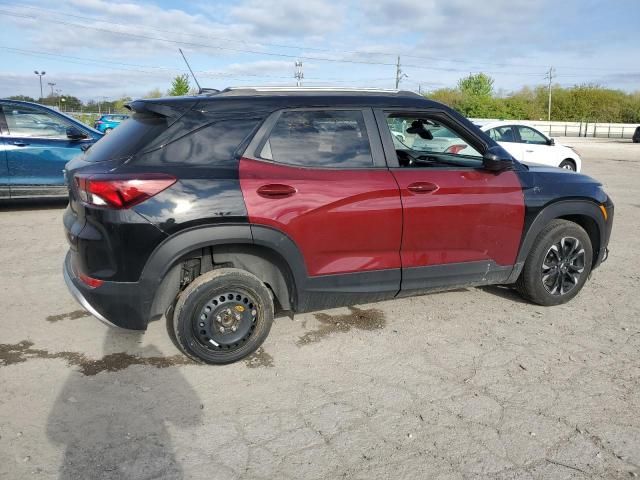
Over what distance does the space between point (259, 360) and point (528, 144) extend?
10.1m

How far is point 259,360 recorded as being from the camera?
11.7ft

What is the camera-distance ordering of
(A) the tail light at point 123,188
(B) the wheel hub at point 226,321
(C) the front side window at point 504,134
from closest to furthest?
(A) the tail light at point 123,188 → (B) the wheel hub at point 226,321 → (C) the front side window at point 504,134

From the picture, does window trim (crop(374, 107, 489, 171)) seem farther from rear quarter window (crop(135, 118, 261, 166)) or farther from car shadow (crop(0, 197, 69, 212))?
car shadow (crop(0, 197, 69, 212))

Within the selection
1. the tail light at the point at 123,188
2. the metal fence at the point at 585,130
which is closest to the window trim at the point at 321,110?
the tail light at the point at 123,188

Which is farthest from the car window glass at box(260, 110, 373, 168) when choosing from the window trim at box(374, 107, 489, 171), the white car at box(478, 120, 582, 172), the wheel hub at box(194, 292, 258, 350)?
the white car at box(478, 120, 582, 172)

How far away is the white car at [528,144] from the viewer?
37.8 ft

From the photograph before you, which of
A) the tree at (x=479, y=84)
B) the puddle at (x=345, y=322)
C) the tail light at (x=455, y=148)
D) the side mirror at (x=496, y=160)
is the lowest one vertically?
the puddle at (x=345, y=322)

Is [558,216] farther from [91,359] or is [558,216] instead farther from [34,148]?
[34,148]

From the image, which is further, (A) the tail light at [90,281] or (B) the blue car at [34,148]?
(B) the blue car at [34,148]

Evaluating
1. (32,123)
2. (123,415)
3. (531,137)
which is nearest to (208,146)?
(123,415)

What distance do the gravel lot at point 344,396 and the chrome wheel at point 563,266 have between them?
236 millimetres

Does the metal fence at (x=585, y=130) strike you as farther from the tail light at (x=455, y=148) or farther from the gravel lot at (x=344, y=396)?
the gravel lot at (x=344, y=396)

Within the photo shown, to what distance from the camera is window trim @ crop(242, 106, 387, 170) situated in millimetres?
3334

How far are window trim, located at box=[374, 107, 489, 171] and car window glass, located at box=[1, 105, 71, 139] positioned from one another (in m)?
6.36
